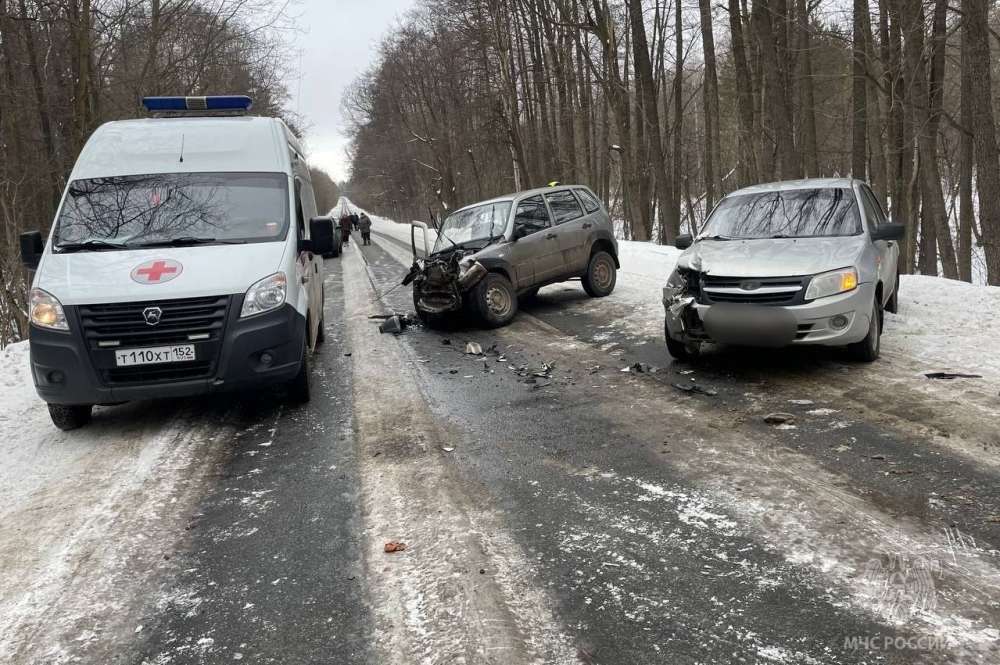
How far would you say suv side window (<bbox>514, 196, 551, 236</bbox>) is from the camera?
34.7ft

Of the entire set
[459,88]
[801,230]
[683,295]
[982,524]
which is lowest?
[982,524]

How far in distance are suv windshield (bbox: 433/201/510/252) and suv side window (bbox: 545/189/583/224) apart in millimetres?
848

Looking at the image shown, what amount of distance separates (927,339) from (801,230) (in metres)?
1.79

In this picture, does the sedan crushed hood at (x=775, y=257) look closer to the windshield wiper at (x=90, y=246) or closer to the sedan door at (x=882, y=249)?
the sedan door at (x=882, y=249)

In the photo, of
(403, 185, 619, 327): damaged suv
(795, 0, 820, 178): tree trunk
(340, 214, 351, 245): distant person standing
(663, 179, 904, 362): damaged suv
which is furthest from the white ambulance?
(340, 214, 351, 245): distant person standing

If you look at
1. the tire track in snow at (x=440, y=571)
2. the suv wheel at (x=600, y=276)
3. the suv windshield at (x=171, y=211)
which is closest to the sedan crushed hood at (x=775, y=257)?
the tire track in snow at (x=440, y=571)

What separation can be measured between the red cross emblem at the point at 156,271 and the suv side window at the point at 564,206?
668 centimetres

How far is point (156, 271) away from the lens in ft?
18.1

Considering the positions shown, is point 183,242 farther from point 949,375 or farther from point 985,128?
point 985,128

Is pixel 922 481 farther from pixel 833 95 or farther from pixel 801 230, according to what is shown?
pixel 833 95

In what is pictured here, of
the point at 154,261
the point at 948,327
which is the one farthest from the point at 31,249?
the point at 948,327

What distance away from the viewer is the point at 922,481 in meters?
3.93

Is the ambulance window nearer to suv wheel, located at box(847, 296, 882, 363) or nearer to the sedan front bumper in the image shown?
the sedan front bumper

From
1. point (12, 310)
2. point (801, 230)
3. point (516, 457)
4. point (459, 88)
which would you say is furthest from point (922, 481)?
point (459, 88)
